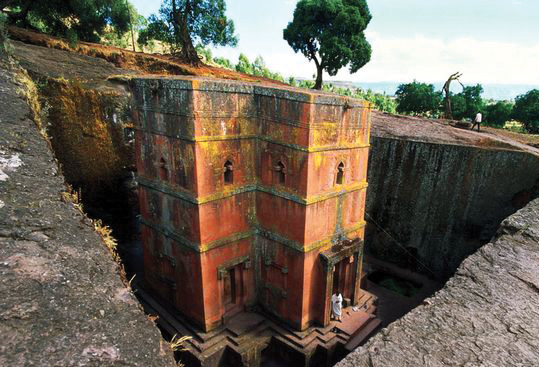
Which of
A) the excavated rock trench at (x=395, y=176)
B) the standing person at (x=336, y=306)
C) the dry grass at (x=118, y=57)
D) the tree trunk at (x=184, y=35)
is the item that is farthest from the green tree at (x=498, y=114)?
the standing person at (x=336, y=306)

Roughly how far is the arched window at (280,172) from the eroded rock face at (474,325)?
475 centimetres

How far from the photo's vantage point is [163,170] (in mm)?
9016

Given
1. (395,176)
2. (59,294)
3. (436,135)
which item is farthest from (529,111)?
(59,294)

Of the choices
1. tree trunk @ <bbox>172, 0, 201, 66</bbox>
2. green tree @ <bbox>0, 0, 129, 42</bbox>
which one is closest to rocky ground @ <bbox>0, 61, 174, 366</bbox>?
green tree @ <bbox>0, 0, 129, 42</bbox>

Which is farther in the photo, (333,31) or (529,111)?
(529,111)

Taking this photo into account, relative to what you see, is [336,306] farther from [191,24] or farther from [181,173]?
[191,24]

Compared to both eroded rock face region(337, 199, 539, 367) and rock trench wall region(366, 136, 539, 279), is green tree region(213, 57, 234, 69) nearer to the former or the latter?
rock trench wall region(366, 136, 539, 279)

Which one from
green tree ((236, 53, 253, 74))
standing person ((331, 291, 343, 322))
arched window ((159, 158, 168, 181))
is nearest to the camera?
arched window ((159, 158, 168, 181))

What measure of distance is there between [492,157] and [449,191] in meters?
1.90

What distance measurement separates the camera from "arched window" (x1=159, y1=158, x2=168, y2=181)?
8.86 metres

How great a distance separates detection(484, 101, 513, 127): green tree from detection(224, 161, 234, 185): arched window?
32790mm

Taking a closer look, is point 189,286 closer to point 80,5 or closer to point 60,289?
point 60,289

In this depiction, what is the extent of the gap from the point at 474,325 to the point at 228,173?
6.40 meters

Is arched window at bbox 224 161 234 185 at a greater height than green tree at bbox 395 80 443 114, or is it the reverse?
green tree at bbox 395 80 443 114
